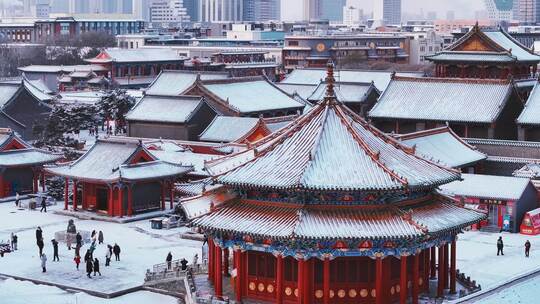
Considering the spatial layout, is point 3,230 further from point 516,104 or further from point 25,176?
point 516,104

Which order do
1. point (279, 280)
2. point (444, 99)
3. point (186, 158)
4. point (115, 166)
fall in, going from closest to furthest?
1. point (279, 280)
2. point (115, 166)
3. point (186, 158)
4. point (444, 99)

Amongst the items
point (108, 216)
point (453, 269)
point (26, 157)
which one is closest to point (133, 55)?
point (26, 157)

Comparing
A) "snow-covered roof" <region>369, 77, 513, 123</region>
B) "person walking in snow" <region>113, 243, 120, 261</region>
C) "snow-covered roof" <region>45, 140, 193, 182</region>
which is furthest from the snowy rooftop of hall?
"snow-covered roof" <region>369, 77, 513, 123</region>

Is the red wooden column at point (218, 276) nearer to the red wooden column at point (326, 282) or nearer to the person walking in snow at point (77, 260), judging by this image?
the red wooden column at point (326, 282)

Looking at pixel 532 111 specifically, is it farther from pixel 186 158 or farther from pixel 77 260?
pixel 77 260

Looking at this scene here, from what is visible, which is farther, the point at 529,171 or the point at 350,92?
the point at 350,92

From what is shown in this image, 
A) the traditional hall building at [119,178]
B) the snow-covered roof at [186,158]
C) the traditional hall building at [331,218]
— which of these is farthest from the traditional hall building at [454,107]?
the traditional hall building at [331,218]
